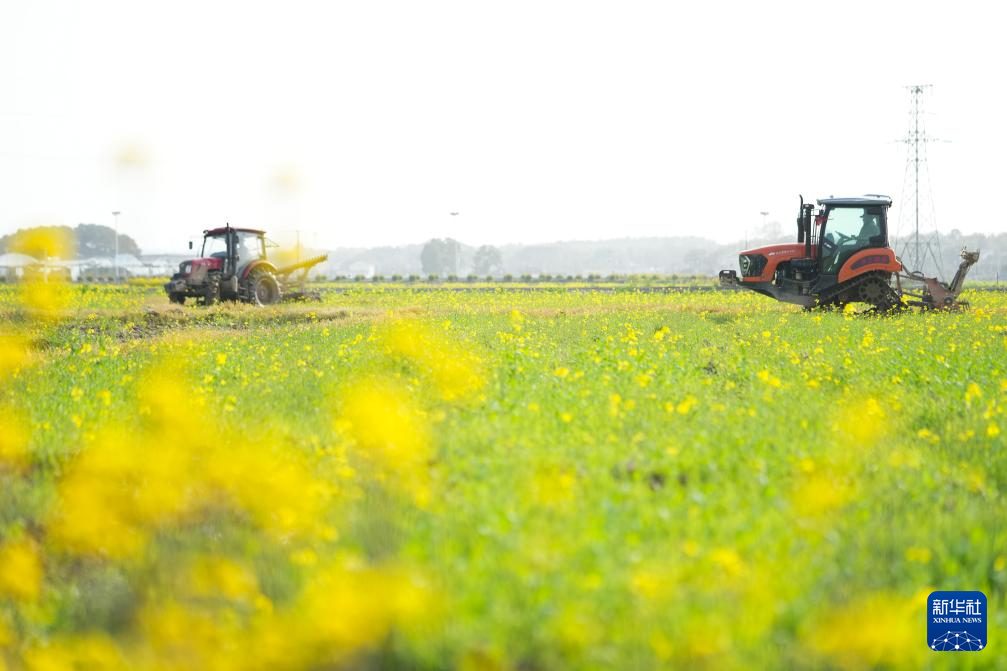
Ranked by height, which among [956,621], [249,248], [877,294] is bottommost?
[956,621]

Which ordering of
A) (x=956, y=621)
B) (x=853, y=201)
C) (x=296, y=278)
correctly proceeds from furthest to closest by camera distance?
(x=296, y=278) < (x=853, y=201) < (x=956, y=621)

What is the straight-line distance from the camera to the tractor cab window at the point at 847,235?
18.7 metres

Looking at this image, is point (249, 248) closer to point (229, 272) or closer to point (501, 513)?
point (229, 272)

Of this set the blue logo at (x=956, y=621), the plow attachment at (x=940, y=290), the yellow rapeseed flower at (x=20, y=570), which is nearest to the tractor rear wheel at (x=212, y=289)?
the plow attachment at (x=940, y=290)

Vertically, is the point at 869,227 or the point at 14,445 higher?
the point at 869,227

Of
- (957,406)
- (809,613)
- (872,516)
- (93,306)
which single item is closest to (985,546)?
(872,516)

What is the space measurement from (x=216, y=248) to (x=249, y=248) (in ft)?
2.99

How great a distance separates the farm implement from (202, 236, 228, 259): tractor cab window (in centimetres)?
1417

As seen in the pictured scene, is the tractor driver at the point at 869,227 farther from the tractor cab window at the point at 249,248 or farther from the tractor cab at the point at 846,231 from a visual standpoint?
the tractor cab window at the point at 249,248

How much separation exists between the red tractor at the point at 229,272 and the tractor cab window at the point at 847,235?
1509cm

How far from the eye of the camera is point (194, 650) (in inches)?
144

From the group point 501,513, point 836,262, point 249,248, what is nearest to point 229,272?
point 249,248

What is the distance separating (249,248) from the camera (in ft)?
77.0

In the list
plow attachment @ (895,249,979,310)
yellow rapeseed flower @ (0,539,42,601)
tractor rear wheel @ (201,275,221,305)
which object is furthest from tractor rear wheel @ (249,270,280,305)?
yellow rapeseed flower @ (0,539,42,601)
